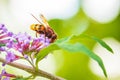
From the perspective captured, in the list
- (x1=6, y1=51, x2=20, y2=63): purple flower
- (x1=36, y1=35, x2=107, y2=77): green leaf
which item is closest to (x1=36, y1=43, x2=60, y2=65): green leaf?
(x1=36, y1=35, x2=107, y2=77): green leaf

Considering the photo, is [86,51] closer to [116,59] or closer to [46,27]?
[46,27]

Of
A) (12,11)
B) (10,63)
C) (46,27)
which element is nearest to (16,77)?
(10,63)

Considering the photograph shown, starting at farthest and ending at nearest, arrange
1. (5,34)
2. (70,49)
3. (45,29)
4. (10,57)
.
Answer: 1. (45,29)
2. (5,34)
3. (10,57)
4. (70,49)

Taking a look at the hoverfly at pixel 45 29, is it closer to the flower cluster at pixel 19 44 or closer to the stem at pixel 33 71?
the flower cluster at pixel 19 44

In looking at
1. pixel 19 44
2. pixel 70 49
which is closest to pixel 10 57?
pixel 19 44

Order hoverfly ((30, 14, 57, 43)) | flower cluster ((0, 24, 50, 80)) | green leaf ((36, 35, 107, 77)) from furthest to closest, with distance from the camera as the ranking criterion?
hoverfly ((30, 14, 57, 43)), flower cluster ((0, 24, 50, 80)), green leaf ((36, 35, 107, 77))

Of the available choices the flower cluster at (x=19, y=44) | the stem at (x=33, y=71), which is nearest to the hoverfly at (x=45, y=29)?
the flower cluster at (x=19, y=44)

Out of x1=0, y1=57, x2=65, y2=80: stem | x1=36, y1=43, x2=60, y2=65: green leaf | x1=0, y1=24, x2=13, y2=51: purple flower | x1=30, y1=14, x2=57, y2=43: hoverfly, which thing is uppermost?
x1=30, y1=14, x2=57, y2=43: hoverfly

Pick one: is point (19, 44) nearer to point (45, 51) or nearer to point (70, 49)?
point (45, 51)

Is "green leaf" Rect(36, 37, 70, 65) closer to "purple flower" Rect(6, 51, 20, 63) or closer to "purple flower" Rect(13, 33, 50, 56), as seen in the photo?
"purple flower" Rect(13, 33, 50, 56)
